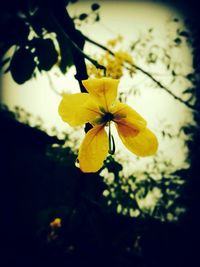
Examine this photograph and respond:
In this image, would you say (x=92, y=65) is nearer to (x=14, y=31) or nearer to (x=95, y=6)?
(x=14, y=31)

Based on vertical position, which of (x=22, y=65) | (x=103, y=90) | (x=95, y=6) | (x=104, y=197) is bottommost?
(x=104, y=197)

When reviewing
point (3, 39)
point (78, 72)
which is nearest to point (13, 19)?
point (3, 39)

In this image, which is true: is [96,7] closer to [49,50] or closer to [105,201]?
[49,50]

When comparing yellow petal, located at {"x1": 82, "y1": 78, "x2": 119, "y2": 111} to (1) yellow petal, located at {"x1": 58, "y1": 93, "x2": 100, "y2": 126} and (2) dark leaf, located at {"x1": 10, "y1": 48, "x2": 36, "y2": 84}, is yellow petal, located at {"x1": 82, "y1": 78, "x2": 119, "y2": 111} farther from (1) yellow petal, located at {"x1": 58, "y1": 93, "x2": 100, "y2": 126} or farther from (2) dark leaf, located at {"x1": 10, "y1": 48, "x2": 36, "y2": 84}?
(2) dark leaf, located at {"x1": 10, "y1": 48, "x2": 36, "y2": 84}

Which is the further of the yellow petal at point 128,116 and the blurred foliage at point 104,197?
the blurred foliage at point 104,197

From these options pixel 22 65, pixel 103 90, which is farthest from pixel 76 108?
pixel 22 65

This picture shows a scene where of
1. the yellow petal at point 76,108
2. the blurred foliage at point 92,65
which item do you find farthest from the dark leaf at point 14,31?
the yellow petal at point 76,108

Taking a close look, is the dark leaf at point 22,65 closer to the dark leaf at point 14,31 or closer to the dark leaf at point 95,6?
the dark leaf at point 14,31
